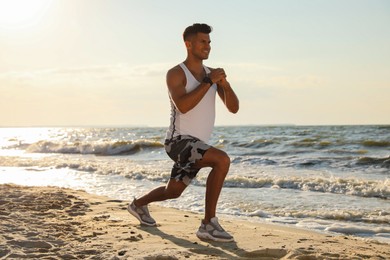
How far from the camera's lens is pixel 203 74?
4.51m

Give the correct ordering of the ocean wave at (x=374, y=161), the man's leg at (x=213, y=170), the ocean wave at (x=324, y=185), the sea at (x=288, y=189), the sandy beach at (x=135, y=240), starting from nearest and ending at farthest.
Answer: the sandy beach at (x=135, y=240), the man's leg at (x=213, y=170), the sea at (x=288, y=189), the ocean wave at (x=324, y=185), the ocean wave at (x=374, y=161)

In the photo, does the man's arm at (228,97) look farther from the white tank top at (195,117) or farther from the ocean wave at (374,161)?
the ocean wave at (374,161)

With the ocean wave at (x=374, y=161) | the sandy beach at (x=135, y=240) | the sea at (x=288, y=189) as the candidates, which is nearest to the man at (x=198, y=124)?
the sandy beach at (x=135, y=240)

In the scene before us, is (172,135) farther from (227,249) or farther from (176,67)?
(227,249)

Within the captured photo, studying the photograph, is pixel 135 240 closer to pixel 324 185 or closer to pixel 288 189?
pixel 288 189

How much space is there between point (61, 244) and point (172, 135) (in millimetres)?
1336

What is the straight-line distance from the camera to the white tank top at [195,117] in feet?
14.4

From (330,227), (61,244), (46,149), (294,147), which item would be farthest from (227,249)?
(46,149)

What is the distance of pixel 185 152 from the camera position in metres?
4.38

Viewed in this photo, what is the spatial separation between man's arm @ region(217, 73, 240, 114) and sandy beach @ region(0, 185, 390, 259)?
1193mm

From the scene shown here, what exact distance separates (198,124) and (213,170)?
0.43 m

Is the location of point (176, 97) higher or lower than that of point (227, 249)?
higher

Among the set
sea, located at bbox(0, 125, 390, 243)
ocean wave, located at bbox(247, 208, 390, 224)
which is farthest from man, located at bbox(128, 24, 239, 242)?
ocean wave, located at bbox(247, 208, 390, 224)

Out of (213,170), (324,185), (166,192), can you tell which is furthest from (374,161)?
(213,170)
